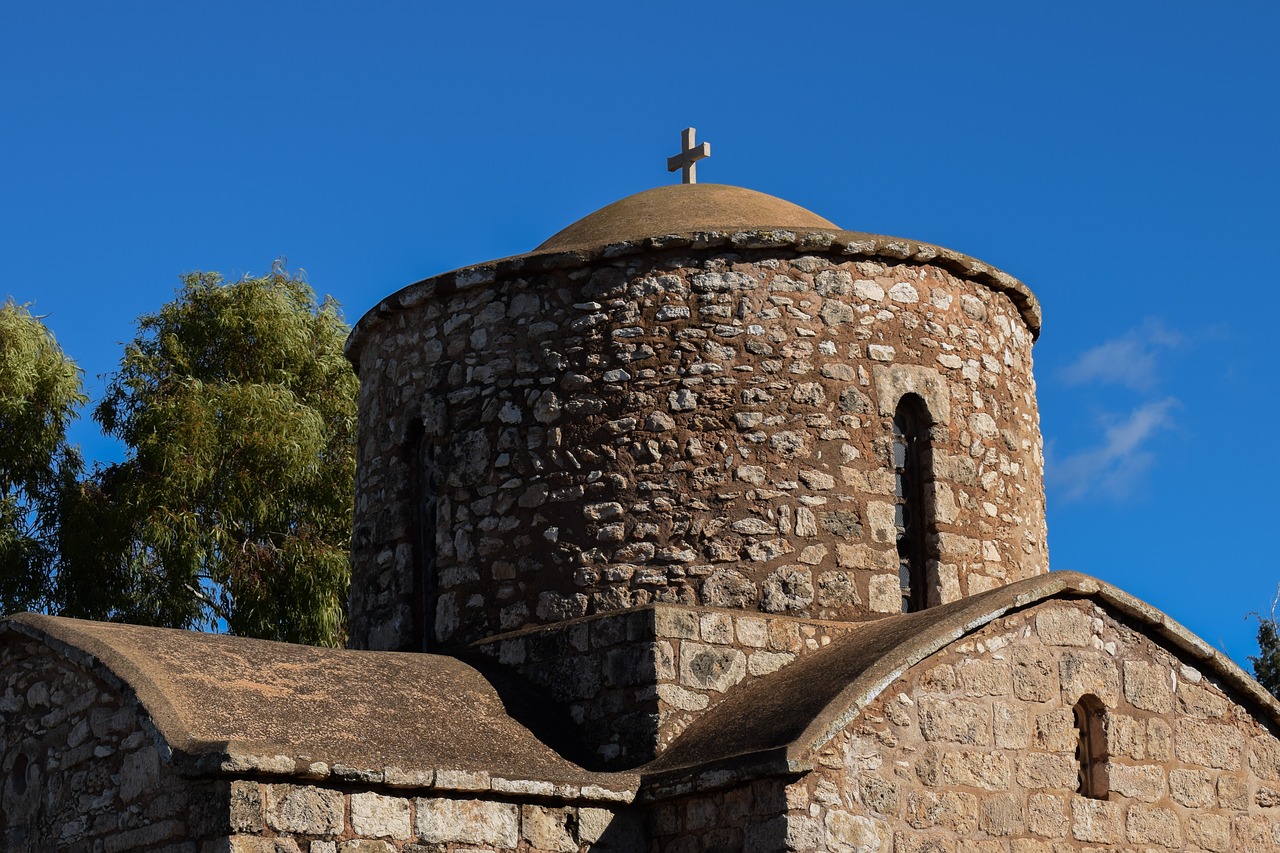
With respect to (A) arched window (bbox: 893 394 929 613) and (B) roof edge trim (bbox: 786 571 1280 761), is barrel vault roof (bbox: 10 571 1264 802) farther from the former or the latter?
(A) arched window (bbox: 893 394 929 613)

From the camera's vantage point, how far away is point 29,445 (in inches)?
843

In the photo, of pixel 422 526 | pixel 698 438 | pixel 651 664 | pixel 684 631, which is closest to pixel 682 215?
pixel 698 438

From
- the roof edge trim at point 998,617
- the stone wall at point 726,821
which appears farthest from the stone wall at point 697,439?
the stone wall at point 726,821

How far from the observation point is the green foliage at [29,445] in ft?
68.7

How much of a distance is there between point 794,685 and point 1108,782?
1.73m

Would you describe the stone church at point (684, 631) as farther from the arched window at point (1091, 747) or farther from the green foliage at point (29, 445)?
the green foliage at point (29, 445)

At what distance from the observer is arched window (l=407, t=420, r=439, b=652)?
468 inches

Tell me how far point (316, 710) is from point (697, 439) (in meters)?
3.00

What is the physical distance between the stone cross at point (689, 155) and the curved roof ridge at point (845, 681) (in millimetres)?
4408

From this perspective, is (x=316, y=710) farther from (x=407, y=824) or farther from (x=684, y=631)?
(x=684, y=631)

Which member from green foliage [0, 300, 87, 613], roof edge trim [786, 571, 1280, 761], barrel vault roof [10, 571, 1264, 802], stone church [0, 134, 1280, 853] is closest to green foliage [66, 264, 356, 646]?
green foliage [0, 300, 87, 613]

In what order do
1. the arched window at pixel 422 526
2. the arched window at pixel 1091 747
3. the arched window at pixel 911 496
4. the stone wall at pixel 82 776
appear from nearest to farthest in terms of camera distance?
the stone wall at pixel 82 776 → the arched window at pixel 1091 747 → the arched window at pixel 911 496 → the arched window at pixel 422 526

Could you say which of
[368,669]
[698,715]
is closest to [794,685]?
[698,715]

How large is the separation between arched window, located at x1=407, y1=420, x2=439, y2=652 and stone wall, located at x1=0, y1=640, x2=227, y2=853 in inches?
109
